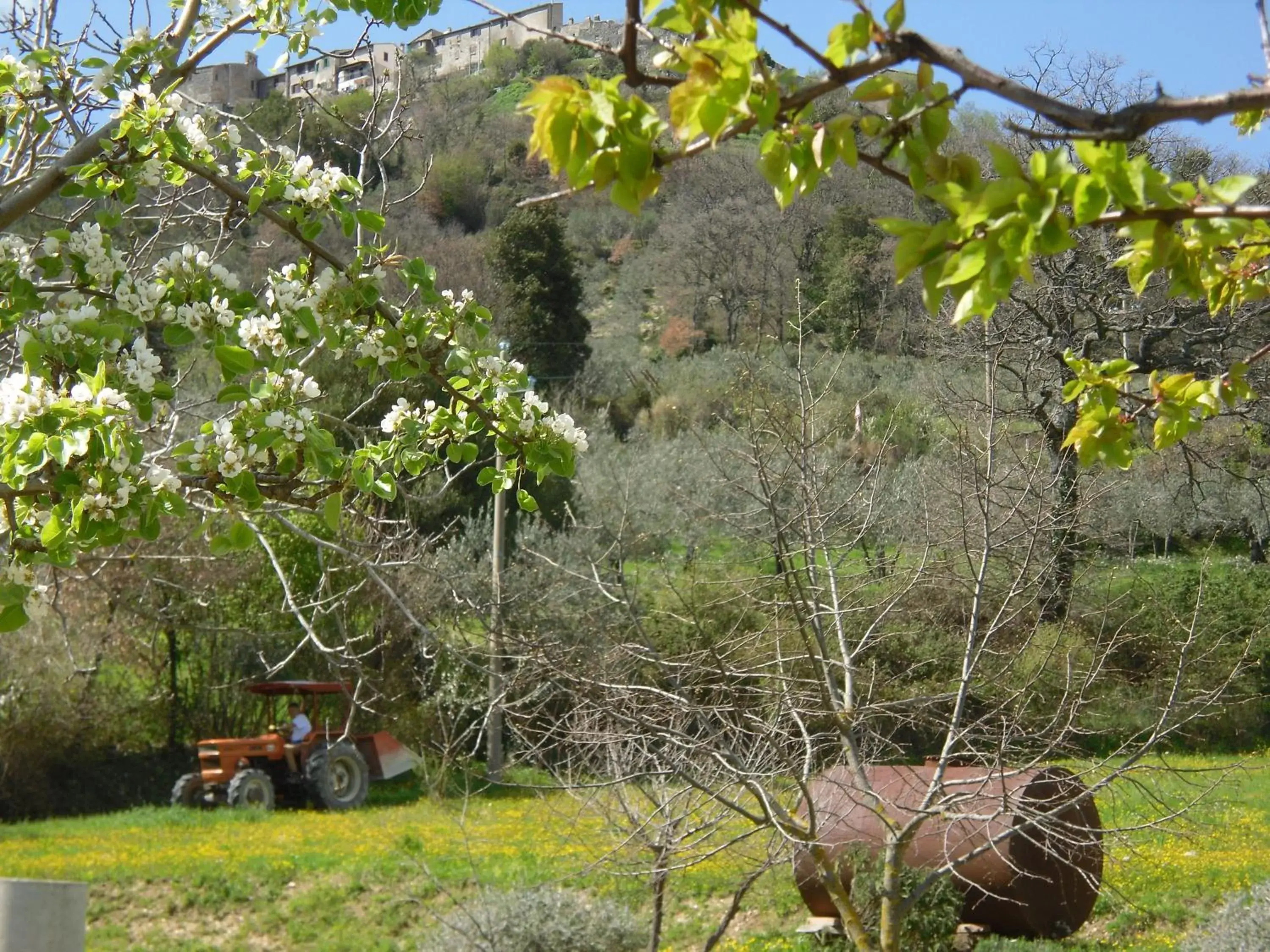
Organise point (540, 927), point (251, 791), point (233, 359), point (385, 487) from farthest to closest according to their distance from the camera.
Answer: point (251, 791), point (540, 927), point (385, 487), point (233, 359)

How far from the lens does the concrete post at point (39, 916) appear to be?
5473mm

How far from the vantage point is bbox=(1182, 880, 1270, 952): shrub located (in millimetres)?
6324

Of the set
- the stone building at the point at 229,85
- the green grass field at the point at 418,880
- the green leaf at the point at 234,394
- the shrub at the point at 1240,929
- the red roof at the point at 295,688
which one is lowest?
the green grass field at the point at 418,880

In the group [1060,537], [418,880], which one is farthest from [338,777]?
[1060,537]

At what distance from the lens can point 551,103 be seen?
1.60m

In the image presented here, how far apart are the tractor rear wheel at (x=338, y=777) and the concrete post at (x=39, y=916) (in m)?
9.00

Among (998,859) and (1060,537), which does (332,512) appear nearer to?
(998,859)

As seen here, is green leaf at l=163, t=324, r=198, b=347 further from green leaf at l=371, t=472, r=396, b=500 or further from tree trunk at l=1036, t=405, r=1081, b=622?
tree trunk at l=1036, t=405, r=1081, b=622

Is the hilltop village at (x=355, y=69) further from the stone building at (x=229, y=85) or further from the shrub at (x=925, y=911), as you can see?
the shrub at (x=925, y=911)

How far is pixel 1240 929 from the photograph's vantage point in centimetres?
649

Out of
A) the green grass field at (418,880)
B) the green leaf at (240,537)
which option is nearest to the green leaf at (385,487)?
the green leaf at (240,537)

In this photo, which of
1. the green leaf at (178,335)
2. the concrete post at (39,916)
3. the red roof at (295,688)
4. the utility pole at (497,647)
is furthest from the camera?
the red roof at (295,688)

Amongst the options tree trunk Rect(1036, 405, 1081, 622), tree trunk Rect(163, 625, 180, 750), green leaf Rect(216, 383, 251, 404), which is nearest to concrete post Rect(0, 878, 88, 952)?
green leaf Rect(216, 383, 251, 404)

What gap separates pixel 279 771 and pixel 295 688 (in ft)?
3.47
